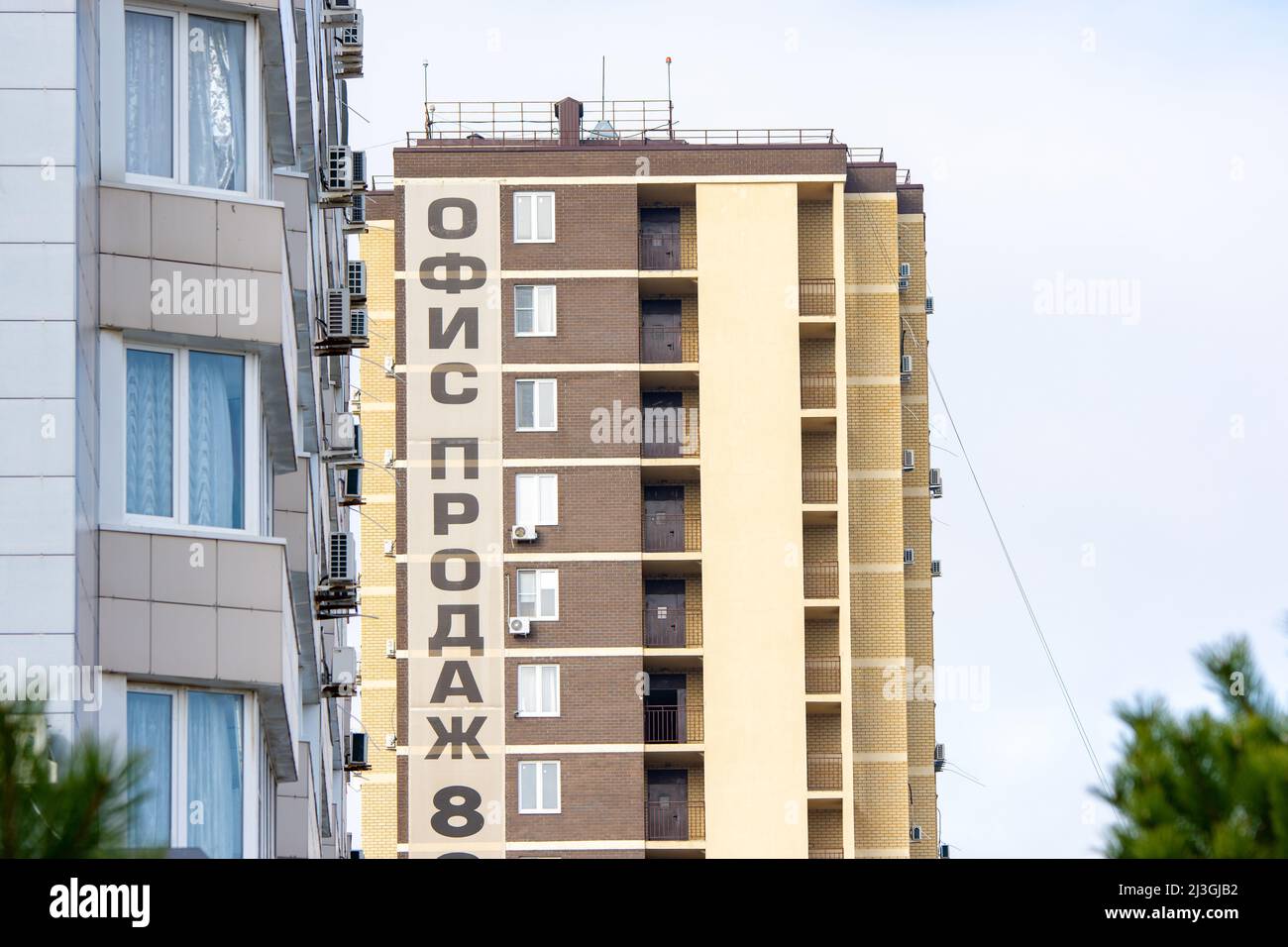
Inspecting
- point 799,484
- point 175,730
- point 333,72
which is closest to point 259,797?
point 175,730

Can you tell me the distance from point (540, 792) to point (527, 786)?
429mm

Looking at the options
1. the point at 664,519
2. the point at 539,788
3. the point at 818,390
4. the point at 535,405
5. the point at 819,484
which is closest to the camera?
the point at 539,788

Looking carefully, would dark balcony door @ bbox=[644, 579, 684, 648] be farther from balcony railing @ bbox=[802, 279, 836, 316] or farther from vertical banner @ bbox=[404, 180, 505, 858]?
balcony railing @ bbox=[802, 279, 836, 316]

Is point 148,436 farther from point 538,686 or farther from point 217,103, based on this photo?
point 538,686

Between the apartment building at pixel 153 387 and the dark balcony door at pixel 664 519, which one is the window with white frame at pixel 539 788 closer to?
the dark balcony door at pixel 664 519

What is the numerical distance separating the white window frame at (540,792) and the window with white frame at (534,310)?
37.8 feet

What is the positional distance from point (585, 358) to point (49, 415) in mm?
42829

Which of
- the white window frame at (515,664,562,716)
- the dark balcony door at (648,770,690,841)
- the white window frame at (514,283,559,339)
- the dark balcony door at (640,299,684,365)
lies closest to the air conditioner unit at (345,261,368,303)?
the white window frame at (515,664,562,716)

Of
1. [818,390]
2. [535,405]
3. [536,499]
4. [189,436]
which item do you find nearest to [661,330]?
[535,405]

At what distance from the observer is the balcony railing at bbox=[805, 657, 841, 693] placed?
189ft

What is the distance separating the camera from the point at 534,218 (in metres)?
59.9

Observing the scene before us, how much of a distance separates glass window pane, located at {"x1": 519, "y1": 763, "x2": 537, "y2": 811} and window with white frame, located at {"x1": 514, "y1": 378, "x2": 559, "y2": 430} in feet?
29.6

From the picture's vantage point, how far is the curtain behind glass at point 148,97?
1817cm

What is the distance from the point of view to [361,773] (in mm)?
60094
